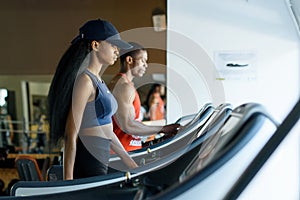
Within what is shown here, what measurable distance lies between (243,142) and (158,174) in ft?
2.08

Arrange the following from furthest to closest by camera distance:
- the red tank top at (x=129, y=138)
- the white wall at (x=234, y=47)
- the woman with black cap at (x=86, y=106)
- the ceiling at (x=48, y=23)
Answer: the ceiling at (x=48, y=23) → the white wall at (x=234, y=47) → the red tank top at (x=129, y=138) → the woman with black cap at (x=86, y=106)

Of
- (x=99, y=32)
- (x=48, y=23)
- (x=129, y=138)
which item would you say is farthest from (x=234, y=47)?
(x=48, y=23)

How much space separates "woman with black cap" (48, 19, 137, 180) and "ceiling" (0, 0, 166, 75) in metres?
3.84

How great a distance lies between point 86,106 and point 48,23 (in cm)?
457

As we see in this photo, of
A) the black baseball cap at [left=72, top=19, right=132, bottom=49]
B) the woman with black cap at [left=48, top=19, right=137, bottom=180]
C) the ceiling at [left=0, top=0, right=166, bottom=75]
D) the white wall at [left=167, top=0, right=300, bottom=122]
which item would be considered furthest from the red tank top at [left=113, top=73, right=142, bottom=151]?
the ceiling at [left=0, top=0, right=166, bottom=75]

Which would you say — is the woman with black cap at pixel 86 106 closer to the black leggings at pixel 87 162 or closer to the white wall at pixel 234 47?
the black leggings at pixel 87 162

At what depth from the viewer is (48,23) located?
6230 millimetres

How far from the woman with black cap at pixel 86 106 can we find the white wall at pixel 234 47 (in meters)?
1.59

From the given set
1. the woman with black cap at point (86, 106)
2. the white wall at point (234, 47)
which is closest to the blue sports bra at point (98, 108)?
the woman with black cap at point (86, 106)

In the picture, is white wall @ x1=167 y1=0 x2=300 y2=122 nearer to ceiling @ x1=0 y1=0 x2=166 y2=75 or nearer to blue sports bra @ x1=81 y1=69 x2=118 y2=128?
blue sports bra @ x1=81 y1=69 x2=118 y2=128

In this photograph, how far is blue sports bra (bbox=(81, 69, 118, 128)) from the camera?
2.08 metres

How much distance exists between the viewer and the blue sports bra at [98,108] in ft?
6.83

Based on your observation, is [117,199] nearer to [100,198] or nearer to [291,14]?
[100,198]

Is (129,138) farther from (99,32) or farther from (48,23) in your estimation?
(48,23)
